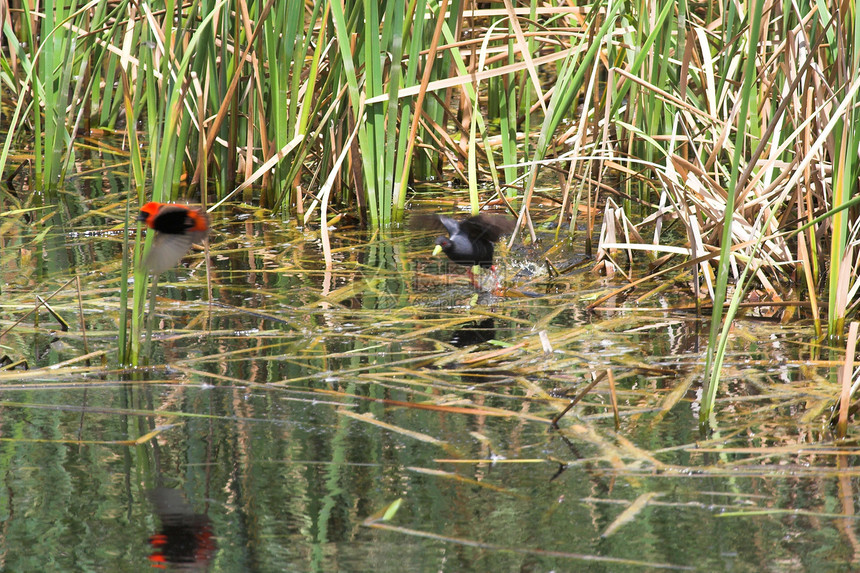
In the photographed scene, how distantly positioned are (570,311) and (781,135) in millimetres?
952

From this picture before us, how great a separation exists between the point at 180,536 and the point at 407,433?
0.61 meters

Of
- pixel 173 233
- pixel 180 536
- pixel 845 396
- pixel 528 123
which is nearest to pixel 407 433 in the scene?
pixel 180 536

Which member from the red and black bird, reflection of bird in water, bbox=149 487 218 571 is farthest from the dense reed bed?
reflection of bird in water, bbox=149 487 218 571

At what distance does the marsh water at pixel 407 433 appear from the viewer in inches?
66.6

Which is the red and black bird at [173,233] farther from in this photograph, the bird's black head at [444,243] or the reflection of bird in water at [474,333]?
the bird's black head at [444,243]

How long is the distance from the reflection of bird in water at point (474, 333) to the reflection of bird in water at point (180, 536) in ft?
3.84

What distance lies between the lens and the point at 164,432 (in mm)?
2184

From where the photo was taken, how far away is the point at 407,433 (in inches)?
85.8

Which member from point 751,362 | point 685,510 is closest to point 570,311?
point 751,362

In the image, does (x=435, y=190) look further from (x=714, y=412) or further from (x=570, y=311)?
(x=714, y=412)

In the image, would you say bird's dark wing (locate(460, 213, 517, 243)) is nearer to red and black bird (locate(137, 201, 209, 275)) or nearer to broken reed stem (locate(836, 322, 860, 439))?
red and black bird (locate(137, 201, 209, 275))

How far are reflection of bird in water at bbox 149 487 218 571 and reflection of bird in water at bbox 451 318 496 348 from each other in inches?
46.1

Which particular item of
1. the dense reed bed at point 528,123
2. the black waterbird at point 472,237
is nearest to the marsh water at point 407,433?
the black waterbird at point 472,237

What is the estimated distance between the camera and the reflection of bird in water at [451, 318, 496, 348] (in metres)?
2.88
